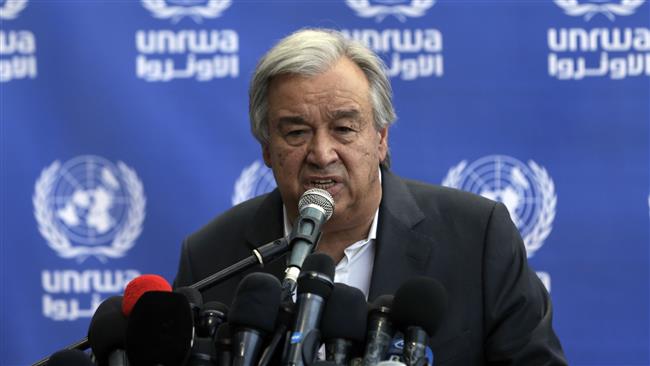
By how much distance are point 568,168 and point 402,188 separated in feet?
3.56

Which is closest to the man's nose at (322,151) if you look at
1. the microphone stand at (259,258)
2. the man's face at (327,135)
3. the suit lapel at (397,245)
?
the man's face at (327,135)

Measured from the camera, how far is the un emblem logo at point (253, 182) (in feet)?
13.4

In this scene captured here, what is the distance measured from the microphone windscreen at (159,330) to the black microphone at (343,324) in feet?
0.78

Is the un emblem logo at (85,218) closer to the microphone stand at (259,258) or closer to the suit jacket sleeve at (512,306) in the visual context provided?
the suit jacket sleeve at (512,306)

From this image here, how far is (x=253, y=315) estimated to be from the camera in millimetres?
1883

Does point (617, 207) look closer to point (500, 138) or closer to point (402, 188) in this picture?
point (500, 138)

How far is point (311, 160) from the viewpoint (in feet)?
9.30

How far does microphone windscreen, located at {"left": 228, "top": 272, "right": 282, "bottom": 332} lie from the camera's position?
1881mm

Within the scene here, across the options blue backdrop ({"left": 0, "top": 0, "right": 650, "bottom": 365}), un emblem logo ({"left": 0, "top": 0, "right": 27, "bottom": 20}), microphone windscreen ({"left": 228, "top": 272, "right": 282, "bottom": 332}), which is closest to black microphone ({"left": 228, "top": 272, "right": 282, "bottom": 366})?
microphone windscreen ({"left": 228, "top": 272, "right": 282, "bottom": 332})

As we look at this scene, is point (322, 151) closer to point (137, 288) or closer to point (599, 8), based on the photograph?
point (137, 288)

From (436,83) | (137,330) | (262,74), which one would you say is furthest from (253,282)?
(436,83)

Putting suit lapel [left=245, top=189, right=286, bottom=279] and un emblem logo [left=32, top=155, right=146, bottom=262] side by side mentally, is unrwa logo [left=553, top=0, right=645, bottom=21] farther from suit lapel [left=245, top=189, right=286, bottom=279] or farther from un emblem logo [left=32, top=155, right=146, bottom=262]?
un emblem logo [left=32, top=155, right=146, bottom=262]

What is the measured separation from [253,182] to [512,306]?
156 centimetres

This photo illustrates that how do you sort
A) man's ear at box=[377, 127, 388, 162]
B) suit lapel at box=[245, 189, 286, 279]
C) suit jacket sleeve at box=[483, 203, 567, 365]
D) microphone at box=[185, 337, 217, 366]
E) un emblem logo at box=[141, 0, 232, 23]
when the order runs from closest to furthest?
microphone at box=[185, 337, 217, 366] < suit jacket sleeve at box=[483, 203, 567, 365] < man's ear at box=[377, 127, 388, 162] < suit lapel at box=[245, 189, 286, 279] < un emblem logo at box=[141, 0, 232, 23]
